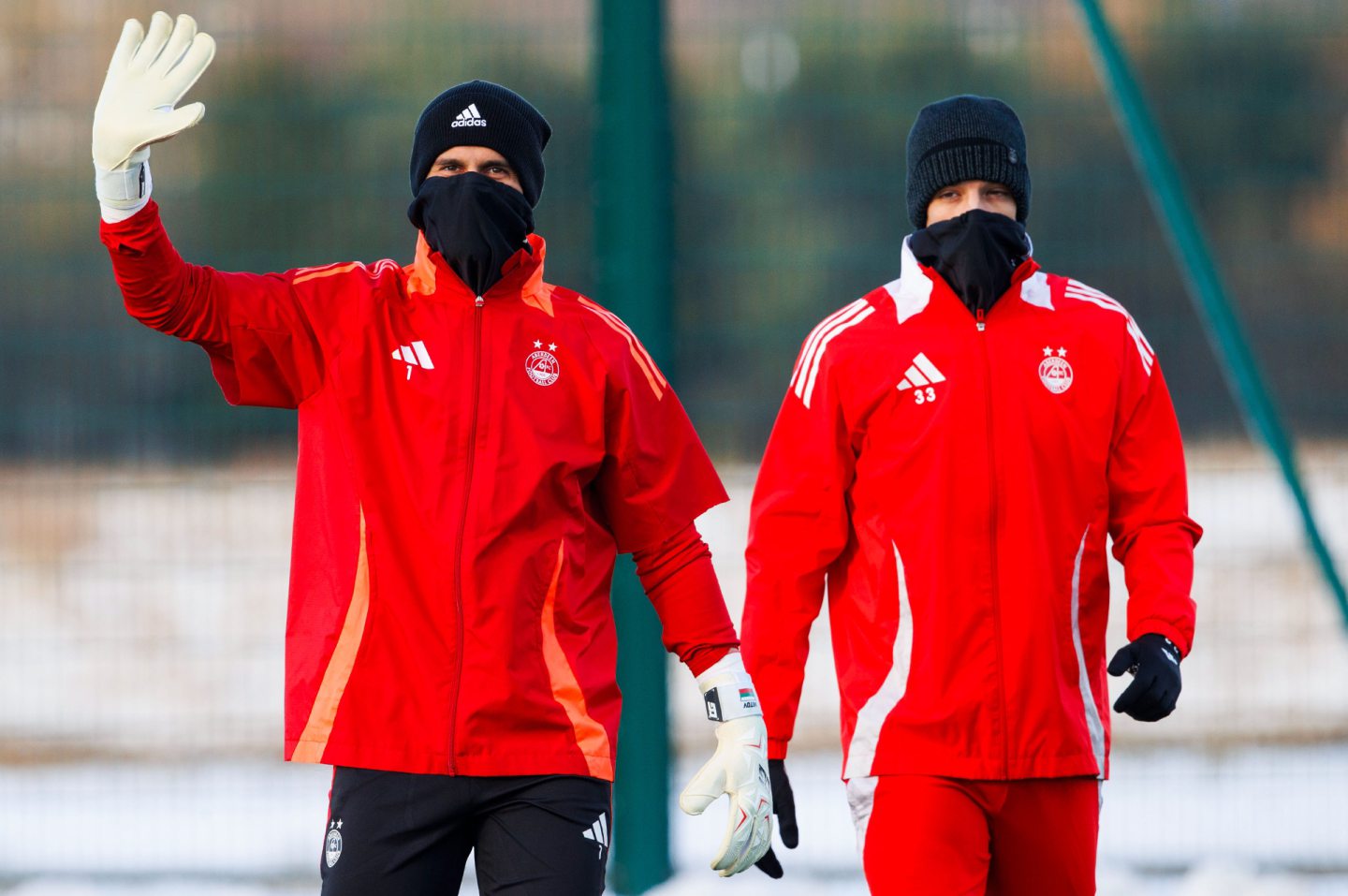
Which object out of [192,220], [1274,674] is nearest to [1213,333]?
[1274,674]

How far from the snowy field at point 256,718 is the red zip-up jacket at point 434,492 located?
220 cm

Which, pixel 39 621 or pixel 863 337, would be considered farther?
pixel 39 621

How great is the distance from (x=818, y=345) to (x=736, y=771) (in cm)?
87

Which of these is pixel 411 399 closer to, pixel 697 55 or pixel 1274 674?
pixel 697 55

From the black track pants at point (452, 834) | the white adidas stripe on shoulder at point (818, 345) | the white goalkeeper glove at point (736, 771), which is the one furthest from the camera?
the white adidas stripe on shoulder at point (818, 345)

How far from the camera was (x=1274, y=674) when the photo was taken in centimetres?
539

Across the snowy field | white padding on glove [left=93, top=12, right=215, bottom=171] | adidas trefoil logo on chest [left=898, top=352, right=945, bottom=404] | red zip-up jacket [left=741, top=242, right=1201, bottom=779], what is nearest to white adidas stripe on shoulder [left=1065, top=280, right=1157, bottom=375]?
red zip-up jacket [left=741, top=242, right=1201, bottom=779]

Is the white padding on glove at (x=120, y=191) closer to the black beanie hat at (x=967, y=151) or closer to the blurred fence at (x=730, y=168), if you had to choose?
the black beanie hat at (x=967, y=151)

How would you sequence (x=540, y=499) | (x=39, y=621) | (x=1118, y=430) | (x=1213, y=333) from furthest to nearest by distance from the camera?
(x=39, y=621), (x=1213, y=333), (x=1118, y=430), (x=540, y=499)

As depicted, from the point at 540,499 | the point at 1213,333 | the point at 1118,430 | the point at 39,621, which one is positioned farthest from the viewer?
the point at 39,621

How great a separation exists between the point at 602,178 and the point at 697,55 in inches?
17.7

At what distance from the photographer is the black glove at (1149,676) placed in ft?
10.8

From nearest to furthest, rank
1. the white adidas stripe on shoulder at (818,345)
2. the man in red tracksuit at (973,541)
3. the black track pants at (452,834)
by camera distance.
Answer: the black track pants at (452,834)
the man in red tracksuit at (973,541)
the white adidas stripe on shoulder at (818,345)

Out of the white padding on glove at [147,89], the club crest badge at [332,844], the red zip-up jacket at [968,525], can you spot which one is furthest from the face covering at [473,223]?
the club crest badge at [332,844]
